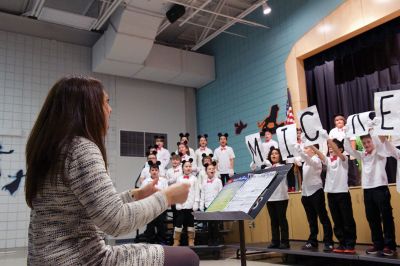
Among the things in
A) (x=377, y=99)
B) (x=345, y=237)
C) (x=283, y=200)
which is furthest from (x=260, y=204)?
(x=283, y=200)

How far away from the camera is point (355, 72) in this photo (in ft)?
25.3

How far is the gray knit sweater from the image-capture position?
1149 millimetres

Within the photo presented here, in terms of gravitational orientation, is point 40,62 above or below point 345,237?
above

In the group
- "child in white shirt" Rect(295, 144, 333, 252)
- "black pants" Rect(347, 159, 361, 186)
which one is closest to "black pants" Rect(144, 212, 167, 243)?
"child in white shirt" Rect(295, 144, 333, 252)

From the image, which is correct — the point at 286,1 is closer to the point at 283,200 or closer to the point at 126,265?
the point at 283,200

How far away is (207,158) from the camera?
24.6ft

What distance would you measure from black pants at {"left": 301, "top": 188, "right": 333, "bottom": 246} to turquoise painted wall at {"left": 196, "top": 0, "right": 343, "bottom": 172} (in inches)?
141

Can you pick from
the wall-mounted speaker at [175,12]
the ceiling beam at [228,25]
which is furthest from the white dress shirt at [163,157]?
the ceiling beam at [228,25]

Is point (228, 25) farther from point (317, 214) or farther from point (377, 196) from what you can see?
point (377, 196)

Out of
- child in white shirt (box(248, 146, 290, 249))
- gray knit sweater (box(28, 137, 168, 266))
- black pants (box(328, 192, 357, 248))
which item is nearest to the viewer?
gray knit sweater (box(28, 137, 168, 266))

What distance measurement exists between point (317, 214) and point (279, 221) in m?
0.59

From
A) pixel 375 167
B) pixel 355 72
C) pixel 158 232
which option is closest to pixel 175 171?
pixel 158 232

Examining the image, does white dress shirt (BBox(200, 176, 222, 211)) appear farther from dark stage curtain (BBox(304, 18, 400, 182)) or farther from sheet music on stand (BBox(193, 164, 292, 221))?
sheet music on stand (BBox(193, 164, 292, 221))

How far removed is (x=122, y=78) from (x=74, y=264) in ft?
33.1
